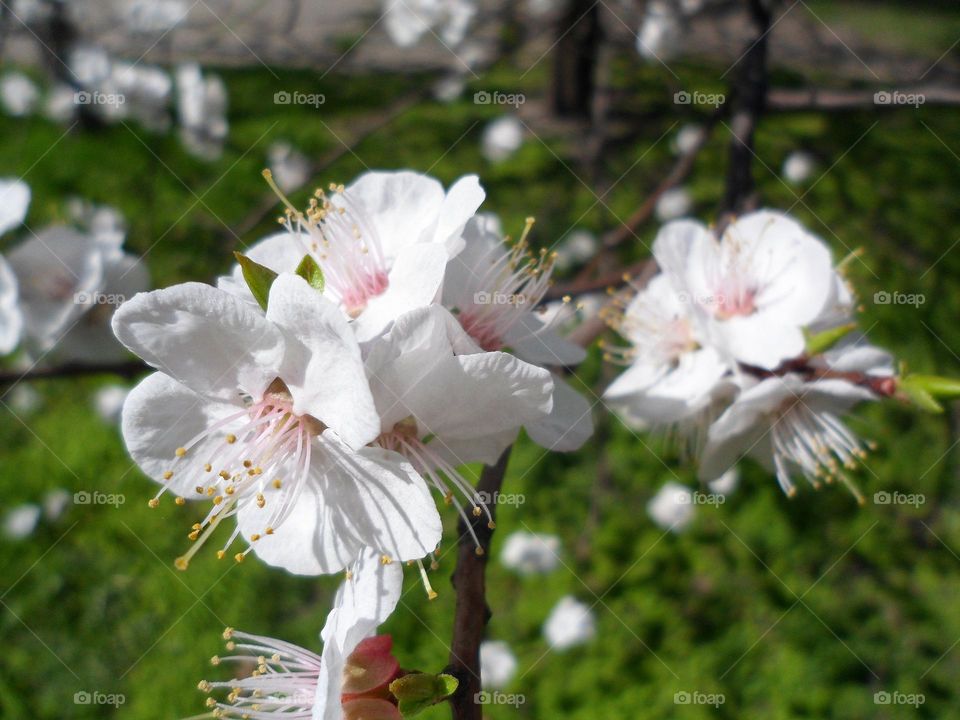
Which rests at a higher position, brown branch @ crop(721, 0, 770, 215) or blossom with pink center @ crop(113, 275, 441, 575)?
brown branch @ crop(721, 0, 770, 215)

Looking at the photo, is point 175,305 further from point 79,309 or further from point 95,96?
point 95,96

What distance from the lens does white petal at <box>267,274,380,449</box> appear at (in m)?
0.71

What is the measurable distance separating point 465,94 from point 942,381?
3774 millimetres

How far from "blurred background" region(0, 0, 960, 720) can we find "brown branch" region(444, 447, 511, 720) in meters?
0.60

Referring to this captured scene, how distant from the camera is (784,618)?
2.30 m

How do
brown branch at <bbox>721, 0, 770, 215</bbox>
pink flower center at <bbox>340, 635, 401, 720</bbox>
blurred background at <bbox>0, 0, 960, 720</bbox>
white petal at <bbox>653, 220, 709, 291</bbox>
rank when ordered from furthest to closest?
1. blurred background at <bbox>0, 0, 960, 720</bbox>
2. brown branch at <bbox>721, 0, 770, 215</bbox>
3. white petal at <bbox>653, 220, 709, 291</bbox>
4. pink flower center at <bbox>340, 635, 401, 720</bbox>

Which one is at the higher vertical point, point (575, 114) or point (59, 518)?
point (575, 114)

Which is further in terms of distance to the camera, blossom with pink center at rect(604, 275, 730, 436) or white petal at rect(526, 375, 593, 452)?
blossom with pink center at rect(604, 275, 730, 436)

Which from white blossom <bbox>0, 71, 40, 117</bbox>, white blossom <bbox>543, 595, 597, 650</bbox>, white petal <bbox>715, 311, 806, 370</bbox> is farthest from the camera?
white blossom <bbox>0, 71, 40, 117</bbox>

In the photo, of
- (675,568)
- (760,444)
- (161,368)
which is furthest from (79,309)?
(675,568)

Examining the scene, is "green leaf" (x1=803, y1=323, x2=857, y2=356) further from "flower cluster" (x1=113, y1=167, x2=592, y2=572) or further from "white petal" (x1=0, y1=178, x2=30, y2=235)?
"white petal" (x1=0, y1=178, x2=30, y2=235)

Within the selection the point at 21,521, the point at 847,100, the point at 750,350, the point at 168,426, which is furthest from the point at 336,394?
the point at 21,521

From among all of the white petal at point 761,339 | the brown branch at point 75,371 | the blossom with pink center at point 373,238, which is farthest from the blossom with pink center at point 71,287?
the white petal at point 761,339

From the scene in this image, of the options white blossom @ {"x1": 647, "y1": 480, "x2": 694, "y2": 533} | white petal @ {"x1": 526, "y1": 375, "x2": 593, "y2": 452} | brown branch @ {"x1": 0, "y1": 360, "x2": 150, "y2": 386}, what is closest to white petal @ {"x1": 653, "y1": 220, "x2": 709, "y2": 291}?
white petal @ {"x1": 526, "y1": 375, "x2": 593, "y2": 452}
